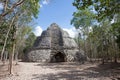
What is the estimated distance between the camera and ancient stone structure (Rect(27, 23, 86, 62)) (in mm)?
33500

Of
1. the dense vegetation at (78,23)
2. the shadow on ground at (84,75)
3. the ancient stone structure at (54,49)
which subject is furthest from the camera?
the ancient stone structure at (54,49)

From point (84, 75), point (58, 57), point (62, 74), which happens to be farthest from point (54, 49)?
point (84, 75)

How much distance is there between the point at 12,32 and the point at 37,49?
60.1 ft

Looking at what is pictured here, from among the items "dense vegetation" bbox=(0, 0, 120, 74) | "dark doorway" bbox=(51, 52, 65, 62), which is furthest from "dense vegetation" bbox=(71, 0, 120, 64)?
"dark doorway" bbox=(51, 52, 65, 62)

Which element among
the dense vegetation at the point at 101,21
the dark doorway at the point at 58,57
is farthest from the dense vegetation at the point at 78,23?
the dark doorway at the point at 58,57

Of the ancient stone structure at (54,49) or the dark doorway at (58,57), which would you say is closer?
the ancient stone structure at (54,49)

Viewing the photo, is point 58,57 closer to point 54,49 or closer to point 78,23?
point 54,49

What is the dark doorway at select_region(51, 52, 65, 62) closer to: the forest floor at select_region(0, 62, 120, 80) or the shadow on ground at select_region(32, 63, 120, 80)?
the forest floor at select_region(0, 62, 120, 80)

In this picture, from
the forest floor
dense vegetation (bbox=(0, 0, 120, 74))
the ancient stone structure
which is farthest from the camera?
the ancient stone structure

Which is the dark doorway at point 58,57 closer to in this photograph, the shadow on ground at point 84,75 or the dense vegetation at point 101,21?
the dense vegetation at point 101,21

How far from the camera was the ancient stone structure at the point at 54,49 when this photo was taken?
33500mm

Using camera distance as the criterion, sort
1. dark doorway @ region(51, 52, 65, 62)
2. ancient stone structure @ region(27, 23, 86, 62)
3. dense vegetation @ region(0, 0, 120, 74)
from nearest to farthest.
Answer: dense vegetation @ region(0, 0, 120, 74), ancient stone structure @ region(27, 23, 86, 62), dark doorway @ region(51, 52, 65, 62)

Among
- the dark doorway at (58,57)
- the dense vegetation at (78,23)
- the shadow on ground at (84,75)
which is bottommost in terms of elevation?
the shadow on ground at (84,75)

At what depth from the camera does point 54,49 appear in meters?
35.3
